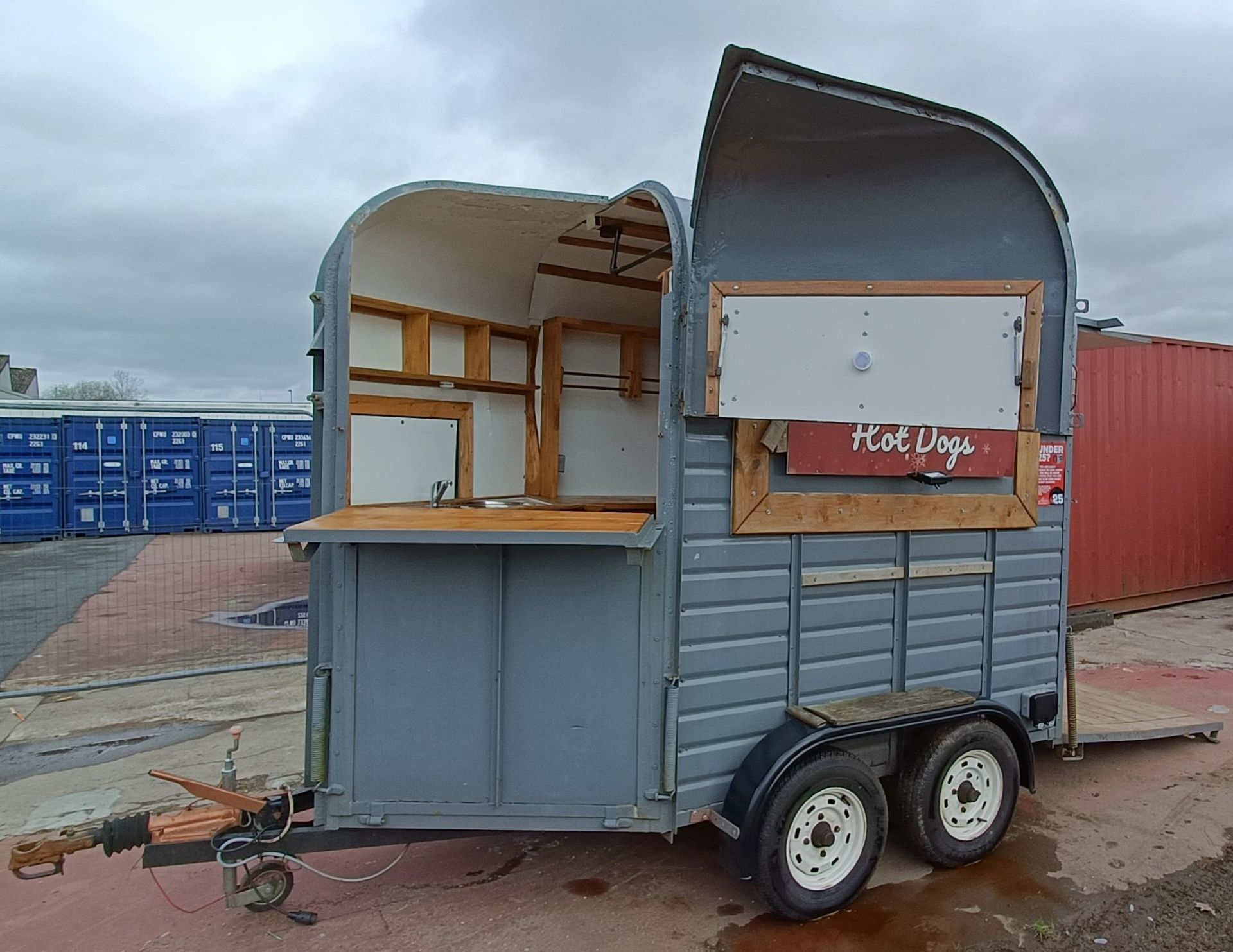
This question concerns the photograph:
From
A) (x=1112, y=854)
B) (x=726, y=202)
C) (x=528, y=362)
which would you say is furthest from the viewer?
(x=528, y=362)

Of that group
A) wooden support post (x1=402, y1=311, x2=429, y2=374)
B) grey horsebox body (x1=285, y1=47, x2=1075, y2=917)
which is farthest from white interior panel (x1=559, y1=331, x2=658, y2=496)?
grey horsebox body (x1=285, y1=47, x2=1075, y2=917)

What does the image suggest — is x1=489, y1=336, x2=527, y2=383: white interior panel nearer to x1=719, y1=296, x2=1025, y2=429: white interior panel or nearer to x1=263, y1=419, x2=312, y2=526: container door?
x1=719, y1=296, x2=1025, y2=429: white interior panel

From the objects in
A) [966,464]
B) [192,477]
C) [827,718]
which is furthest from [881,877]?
[192,477]

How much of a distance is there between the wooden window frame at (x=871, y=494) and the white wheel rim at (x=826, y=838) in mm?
1158

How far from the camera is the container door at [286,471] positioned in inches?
828

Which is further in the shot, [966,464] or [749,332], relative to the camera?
[966,464]

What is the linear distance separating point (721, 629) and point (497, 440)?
2.42 metres

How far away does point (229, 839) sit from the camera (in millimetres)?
3172

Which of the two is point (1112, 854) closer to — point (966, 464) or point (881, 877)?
point (881, 877)

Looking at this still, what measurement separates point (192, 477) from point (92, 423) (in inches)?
96.3

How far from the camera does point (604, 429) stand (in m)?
5.79

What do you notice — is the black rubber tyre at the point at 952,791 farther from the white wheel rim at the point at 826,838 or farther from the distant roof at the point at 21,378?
the distant roof at the point at 21,378

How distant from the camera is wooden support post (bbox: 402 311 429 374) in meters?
4.57

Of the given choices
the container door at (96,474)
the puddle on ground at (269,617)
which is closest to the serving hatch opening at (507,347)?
the puddle on ground at (269,617)
